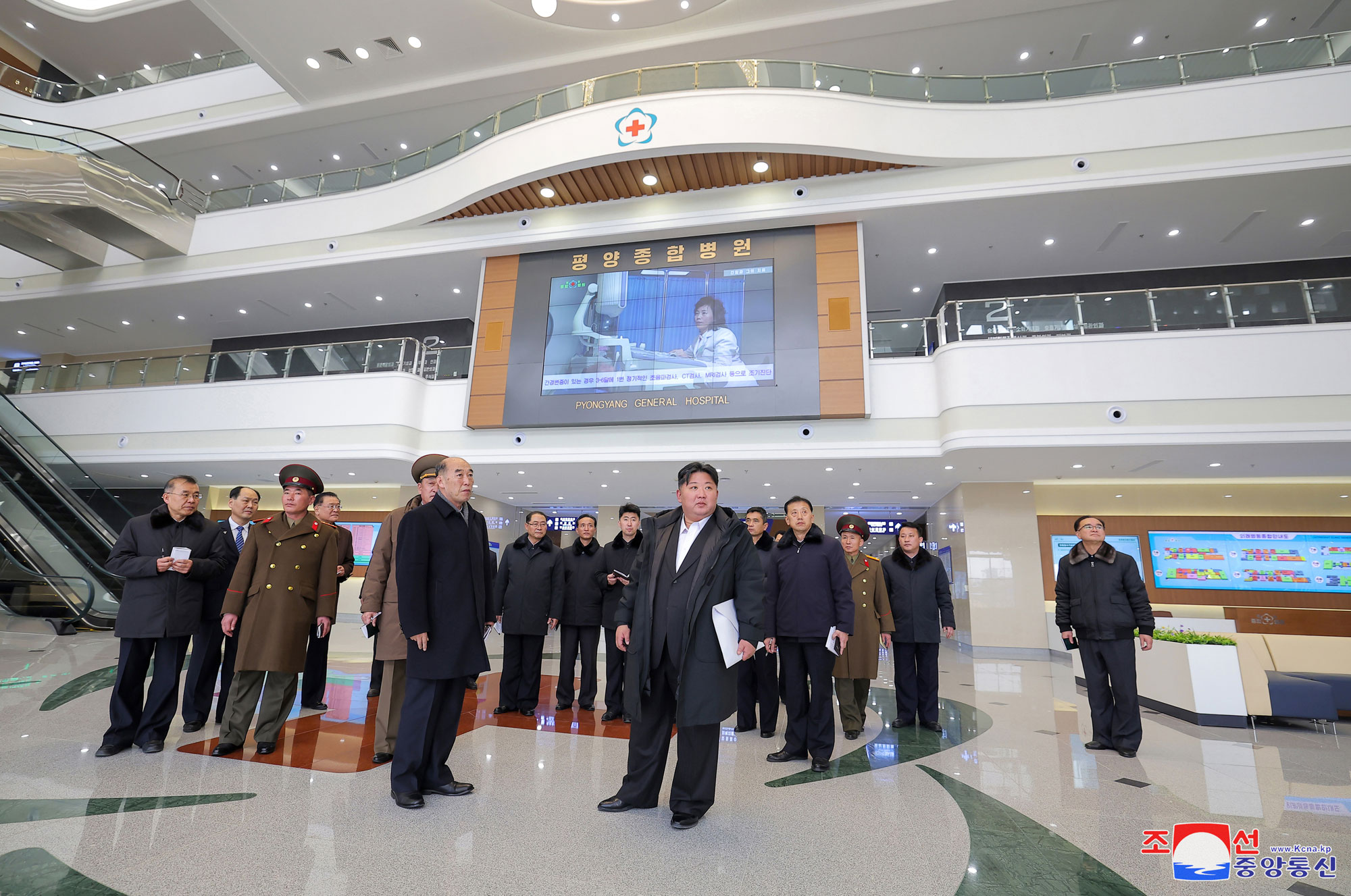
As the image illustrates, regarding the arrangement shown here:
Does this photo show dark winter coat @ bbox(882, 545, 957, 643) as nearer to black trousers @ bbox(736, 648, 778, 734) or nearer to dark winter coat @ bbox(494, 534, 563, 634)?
black trousers @ bbox(736, 648, 778, 734)

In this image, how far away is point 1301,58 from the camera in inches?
364

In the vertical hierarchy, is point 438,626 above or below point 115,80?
below

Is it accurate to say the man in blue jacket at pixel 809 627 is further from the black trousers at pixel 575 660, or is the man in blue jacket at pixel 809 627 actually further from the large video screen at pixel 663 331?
the large video screen at pixel 663 331

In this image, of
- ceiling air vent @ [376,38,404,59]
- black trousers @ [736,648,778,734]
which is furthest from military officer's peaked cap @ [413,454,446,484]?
ceiling air vent @ [376,38,404,59]

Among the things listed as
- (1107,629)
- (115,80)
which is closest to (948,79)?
(1107,629)

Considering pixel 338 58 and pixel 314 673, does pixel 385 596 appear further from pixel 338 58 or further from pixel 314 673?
pixel 338 58

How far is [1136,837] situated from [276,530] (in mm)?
5106

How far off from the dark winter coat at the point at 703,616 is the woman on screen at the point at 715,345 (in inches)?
292

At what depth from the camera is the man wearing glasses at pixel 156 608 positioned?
3.92 meters

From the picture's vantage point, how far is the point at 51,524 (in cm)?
958

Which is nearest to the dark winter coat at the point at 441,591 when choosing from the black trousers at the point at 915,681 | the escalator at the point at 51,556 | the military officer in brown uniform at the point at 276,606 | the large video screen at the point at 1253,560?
the military officer in brown uniform at the point at 276,606

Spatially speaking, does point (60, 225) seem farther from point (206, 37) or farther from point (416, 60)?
point (416, 60)

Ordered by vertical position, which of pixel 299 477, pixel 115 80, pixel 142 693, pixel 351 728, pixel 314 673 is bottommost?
pixel 351 728

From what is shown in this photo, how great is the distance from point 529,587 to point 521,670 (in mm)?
728
